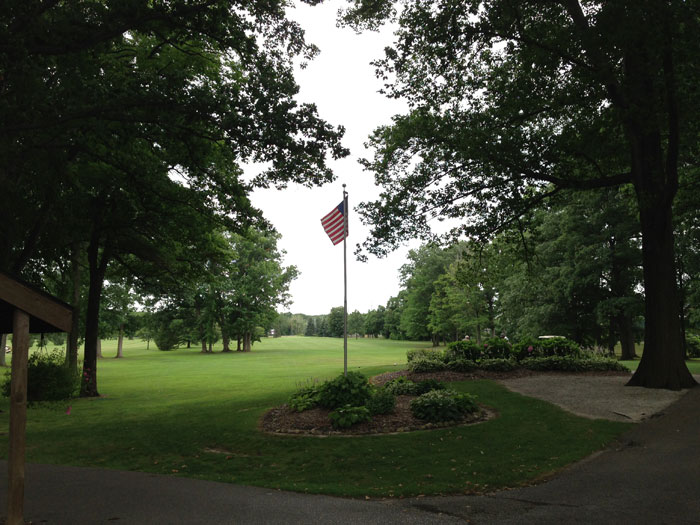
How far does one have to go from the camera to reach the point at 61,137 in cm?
1081

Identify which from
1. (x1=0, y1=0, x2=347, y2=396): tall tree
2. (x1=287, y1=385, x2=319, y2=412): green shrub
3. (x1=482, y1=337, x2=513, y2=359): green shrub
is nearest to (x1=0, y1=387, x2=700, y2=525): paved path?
(x1=287, y1=385, x2=319, y2=412): green shrub

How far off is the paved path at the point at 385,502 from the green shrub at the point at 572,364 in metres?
9.86

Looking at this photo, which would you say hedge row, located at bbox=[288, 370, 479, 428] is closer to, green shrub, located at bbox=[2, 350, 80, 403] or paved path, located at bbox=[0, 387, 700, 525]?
paved path, located at bbox=[0, 387, 700, 525]

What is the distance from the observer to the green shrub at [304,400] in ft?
36.0

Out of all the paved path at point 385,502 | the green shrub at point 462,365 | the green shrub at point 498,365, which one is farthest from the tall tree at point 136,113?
the green shrub at point 498,365

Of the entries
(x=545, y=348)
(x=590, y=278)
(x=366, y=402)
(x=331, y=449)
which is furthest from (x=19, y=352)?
(x=590, y=278)

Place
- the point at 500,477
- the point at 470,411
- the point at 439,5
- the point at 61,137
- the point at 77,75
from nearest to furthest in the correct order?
the point at 500,477 < the point at 77,75 < the point at 470,411 < the point at 61,137 < the point at 439,5

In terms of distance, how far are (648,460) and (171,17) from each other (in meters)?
11.4

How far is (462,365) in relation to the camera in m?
16.6

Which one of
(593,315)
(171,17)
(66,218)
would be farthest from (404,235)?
(593,315)

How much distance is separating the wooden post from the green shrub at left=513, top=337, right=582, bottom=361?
1665 cm

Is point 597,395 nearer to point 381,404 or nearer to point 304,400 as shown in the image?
point 381,404

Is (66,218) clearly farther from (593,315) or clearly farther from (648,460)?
(593,315)

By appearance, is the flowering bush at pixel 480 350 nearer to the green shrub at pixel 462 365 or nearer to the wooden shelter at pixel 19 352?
the green shrub at pixel 462 365
